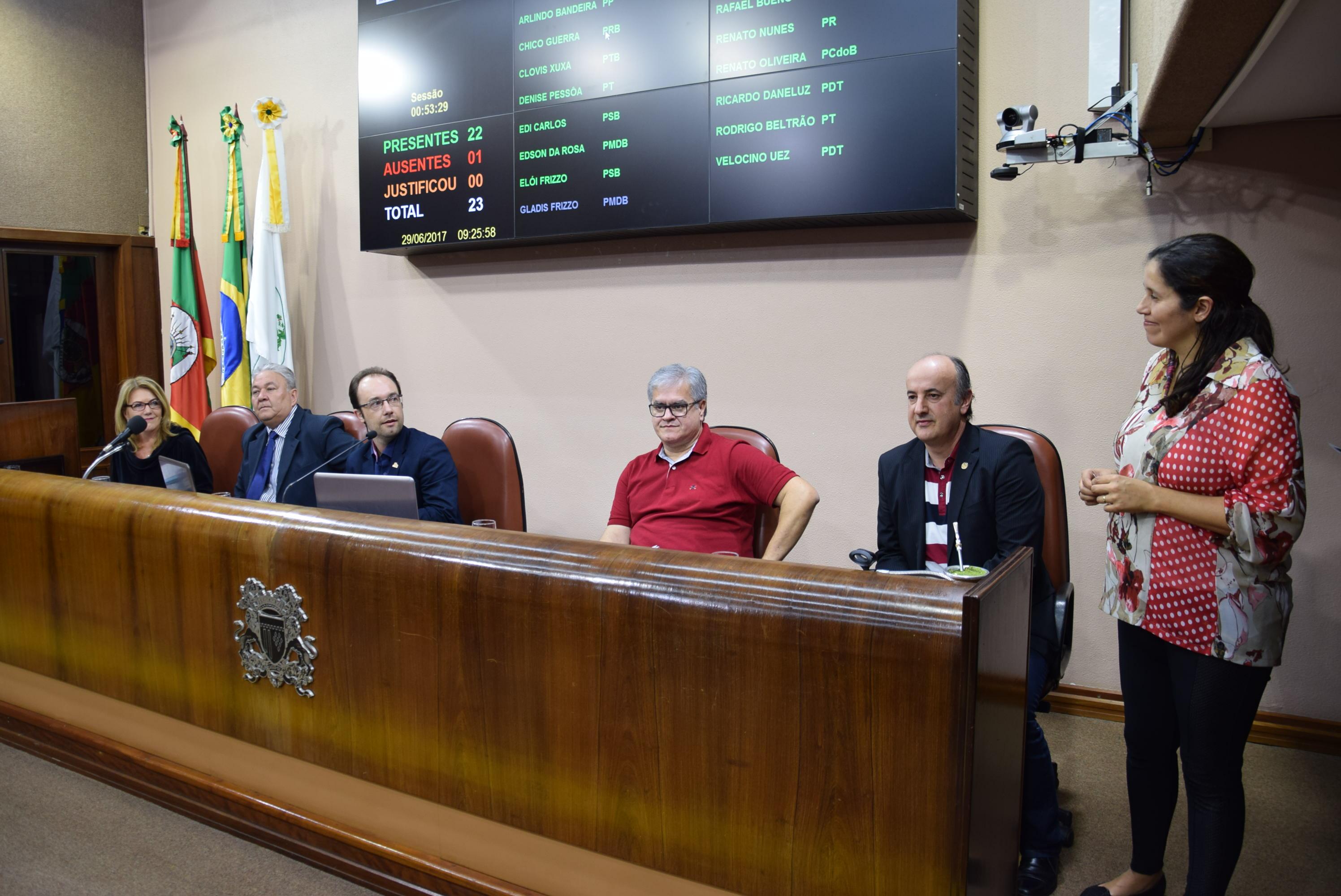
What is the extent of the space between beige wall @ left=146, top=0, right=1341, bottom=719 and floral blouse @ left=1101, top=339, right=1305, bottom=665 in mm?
1197

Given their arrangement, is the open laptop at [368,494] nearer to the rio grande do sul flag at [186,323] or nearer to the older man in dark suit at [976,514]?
the older man in dark suit at [976,514]

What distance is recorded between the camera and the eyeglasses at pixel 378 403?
2834 mm

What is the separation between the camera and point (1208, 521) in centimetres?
156

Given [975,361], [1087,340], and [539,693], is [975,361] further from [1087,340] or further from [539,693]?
[539,693]

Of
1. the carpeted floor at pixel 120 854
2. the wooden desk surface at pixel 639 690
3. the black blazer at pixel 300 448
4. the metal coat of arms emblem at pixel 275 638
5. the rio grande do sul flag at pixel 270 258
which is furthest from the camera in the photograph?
the rio grande do sul flag at pixel 270 258

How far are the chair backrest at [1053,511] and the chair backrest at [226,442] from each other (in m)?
2.81

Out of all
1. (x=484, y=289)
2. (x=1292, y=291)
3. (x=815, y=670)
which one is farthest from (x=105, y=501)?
(x=1292, y=291)

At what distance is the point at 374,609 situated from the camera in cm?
165

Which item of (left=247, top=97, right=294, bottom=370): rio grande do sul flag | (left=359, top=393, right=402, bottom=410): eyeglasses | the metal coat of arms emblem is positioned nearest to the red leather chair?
the metal coat of arms emblem

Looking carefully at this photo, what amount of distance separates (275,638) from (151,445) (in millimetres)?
1866

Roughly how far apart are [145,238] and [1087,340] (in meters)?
4.57

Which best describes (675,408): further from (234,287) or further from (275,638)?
(234,287)

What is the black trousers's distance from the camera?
5.24 feet

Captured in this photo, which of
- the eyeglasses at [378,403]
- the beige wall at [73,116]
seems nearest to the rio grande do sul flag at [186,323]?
the beige wall at [73,116]
